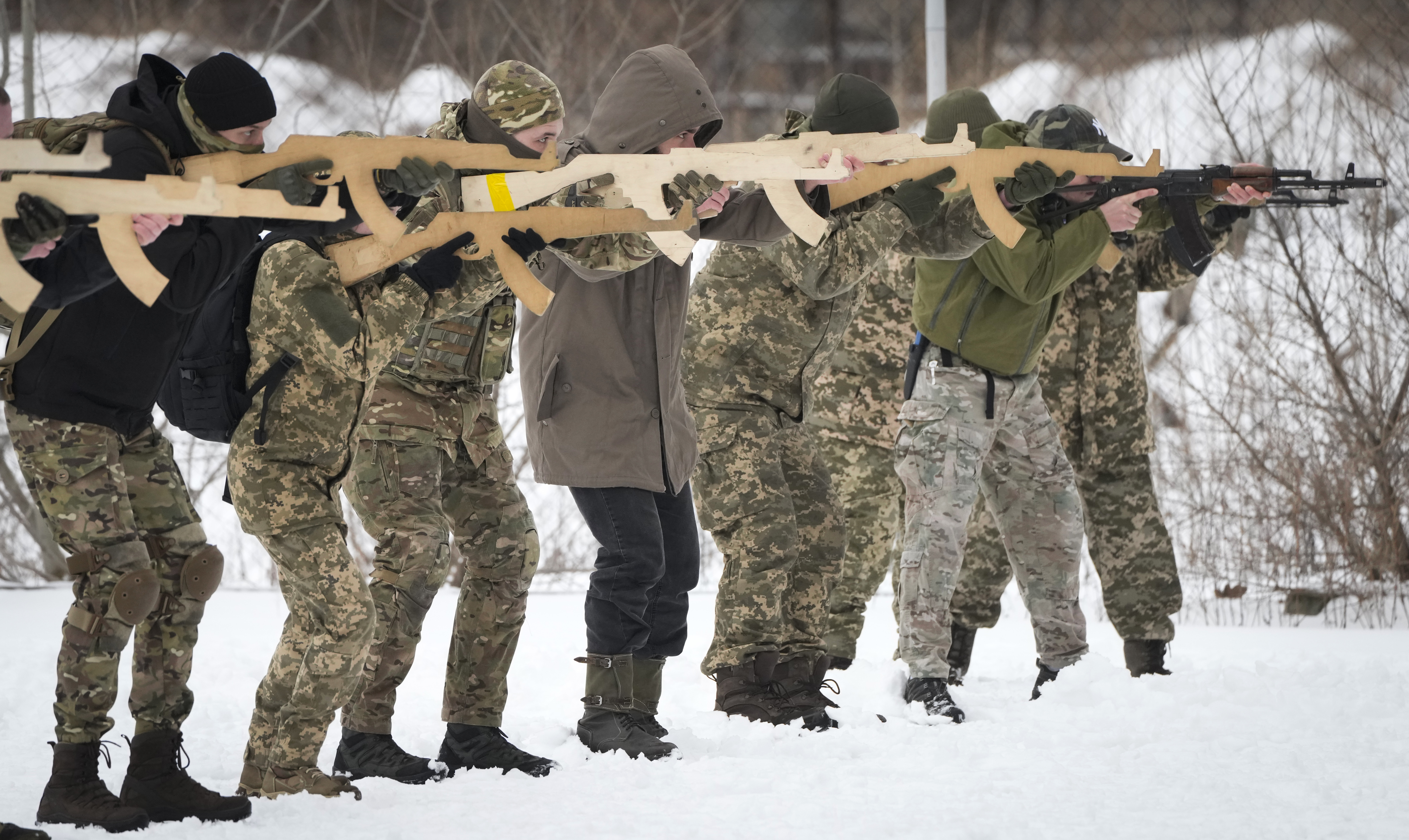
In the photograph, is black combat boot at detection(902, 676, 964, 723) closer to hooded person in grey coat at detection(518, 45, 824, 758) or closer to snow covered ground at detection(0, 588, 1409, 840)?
snow covered ground at detection(0, 588, 1409, 840)

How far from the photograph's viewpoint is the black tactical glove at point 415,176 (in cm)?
301

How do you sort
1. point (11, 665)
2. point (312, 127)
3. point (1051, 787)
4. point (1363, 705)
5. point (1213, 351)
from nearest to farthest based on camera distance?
point (1051, 787)
point (1363, 705)
point (11, 665)
point (1213, 351)
point (312, 127)

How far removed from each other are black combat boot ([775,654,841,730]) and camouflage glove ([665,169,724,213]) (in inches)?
64.0

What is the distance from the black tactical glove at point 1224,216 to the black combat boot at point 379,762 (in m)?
3.12

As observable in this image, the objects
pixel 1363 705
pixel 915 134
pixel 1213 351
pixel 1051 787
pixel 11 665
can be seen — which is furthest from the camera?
pixel 1213 351

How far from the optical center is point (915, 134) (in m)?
3.71

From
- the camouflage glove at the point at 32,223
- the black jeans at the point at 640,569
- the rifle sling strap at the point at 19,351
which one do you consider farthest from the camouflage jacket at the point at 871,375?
the camouflage glove at the point at 32,223

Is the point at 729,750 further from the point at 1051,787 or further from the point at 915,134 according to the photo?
the point at 915,134

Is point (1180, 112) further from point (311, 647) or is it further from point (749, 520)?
point (311, 647)

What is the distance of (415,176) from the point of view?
301cm


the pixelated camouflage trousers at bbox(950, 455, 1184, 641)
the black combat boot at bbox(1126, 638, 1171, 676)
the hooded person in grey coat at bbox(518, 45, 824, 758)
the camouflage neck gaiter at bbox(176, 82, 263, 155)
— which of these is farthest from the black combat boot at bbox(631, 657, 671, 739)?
the black combat boot at bbox(1126, 638, 1171, 676)

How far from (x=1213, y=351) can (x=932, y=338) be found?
314 centimetres

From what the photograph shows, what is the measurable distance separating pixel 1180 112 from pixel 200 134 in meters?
5.96

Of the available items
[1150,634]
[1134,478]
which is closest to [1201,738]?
[1150,634]
